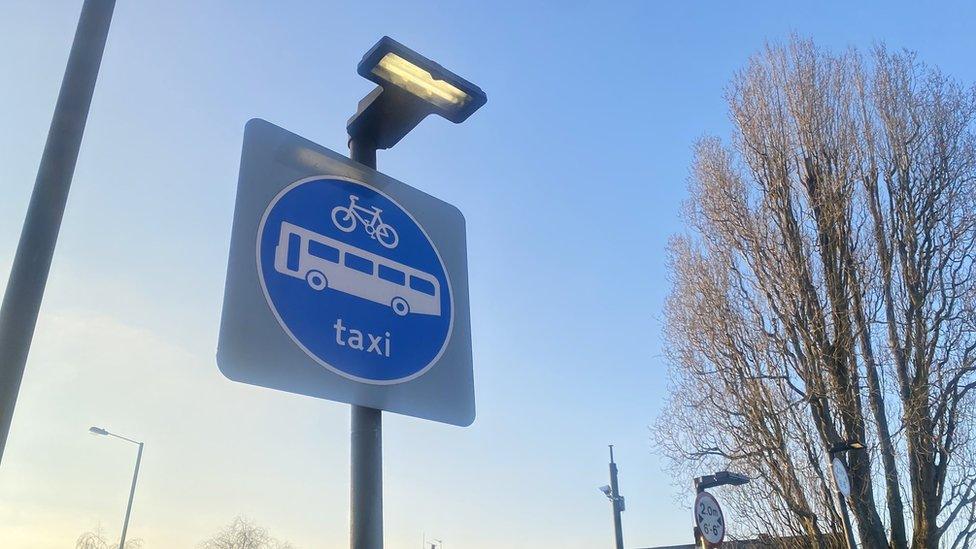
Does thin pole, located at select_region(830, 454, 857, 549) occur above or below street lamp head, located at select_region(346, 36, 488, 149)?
below

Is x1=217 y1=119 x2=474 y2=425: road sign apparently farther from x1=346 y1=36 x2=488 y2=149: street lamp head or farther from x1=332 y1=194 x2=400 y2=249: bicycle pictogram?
x1=346 y1=36 x2=488 y2=149: street lamp head

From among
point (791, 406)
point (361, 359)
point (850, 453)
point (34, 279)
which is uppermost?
point (791, 406)

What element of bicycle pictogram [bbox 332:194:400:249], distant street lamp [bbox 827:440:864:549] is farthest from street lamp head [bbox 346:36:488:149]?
distant street lamp [bbox 827:440:864:549]

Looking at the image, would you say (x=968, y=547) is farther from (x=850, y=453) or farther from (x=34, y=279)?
(x=34, y=279)

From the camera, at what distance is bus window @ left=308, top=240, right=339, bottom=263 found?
6.97 feet

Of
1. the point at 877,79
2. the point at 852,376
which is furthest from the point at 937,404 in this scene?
the point at 877,79

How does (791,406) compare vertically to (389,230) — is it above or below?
above

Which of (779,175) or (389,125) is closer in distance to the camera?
(389,125)

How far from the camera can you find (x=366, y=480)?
2080 millimetres

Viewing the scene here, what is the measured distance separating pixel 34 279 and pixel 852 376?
1252cm

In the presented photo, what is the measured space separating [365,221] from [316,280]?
0.33 meters

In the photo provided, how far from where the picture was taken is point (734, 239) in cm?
1409

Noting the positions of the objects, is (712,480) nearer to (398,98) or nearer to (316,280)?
(398,98)

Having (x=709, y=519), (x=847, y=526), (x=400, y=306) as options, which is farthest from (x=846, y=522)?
(x=400, y=306)
